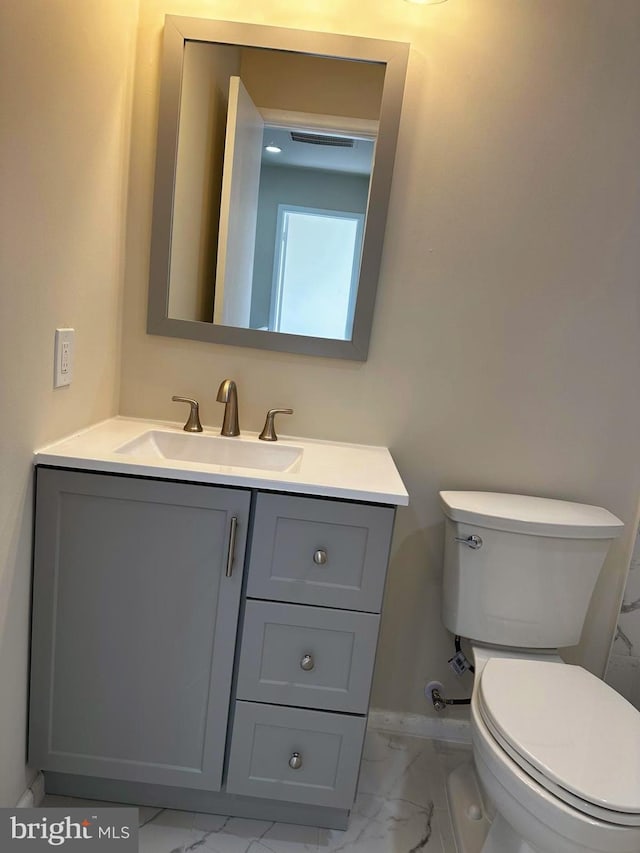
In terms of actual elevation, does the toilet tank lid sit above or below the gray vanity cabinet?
above

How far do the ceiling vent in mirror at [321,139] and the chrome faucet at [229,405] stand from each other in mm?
663

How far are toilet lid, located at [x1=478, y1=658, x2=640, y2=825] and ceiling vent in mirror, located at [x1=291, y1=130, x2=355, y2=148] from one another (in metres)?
1.36

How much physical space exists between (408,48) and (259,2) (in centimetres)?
40

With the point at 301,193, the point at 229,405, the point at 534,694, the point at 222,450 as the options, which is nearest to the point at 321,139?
the point at 301,193

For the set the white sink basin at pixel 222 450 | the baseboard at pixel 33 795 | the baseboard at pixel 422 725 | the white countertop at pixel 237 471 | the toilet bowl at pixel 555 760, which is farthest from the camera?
the baseboard at pixel 422 725

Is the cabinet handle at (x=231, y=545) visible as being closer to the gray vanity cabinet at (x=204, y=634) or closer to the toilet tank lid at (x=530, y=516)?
the gray vanity cabinet at (x=204, y=634)

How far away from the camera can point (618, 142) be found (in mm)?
1530

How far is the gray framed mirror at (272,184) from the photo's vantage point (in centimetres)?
151

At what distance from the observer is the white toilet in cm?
106

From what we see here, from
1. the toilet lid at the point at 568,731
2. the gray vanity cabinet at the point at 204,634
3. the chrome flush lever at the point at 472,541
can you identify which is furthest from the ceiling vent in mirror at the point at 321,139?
the toilet lid at the point at 568,731

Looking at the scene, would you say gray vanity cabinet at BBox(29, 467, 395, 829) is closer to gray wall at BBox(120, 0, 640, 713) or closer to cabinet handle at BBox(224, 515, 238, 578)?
cabinet handle at BBox(224, 515, 238, 578)

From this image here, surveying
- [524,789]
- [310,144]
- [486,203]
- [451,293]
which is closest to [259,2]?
[310,144]

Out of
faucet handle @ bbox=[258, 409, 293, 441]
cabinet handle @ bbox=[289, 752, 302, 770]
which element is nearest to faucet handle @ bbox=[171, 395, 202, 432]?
faucet handle @ bbox=[258, 409, 293, 441]

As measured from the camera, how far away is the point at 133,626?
131cm
